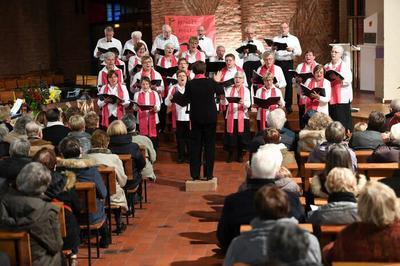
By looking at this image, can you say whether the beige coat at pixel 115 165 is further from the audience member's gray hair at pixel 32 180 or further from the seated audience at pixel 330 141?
the audience member's gray hair at pixel 32 180

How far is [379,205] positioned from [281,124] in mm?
3939

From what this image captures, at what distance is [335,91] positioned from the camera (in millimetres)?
11391

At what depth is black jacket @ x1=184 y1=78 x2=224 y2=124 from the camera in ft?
31.8

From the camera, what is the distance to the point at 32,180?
213 inches

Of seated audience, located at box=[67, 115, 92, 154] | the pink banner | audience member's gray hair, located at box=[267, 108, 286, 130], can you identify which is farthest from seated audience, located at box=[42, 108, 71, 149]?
the pink banner

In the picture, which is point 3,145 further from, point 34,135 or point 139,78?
point 139,78

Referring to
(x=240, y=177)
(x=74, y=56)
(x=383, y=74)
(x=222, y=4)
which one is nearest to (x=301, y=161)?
(x=240, y=177)

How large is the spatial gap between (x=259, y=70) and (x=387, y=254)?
7794 mm

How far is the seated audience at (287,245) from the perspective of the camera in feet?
12.3

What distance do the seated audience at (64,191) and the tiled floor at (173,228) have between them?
0.86m

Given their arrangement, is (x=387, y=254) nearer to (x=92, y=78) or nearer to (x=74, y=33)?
(x=92, y=78)

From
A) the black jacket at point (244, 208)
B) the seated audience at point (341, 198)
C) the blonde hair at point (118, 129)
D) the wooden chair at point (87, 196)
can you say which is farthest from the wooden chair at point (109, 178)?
the seated audience at point (341, 198)

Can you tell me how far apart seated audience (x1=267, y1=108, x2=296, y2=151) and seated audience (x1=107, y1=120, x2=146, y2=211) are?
144cm

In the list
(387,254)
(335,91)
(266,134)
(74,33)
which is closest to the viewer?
(387,254)
